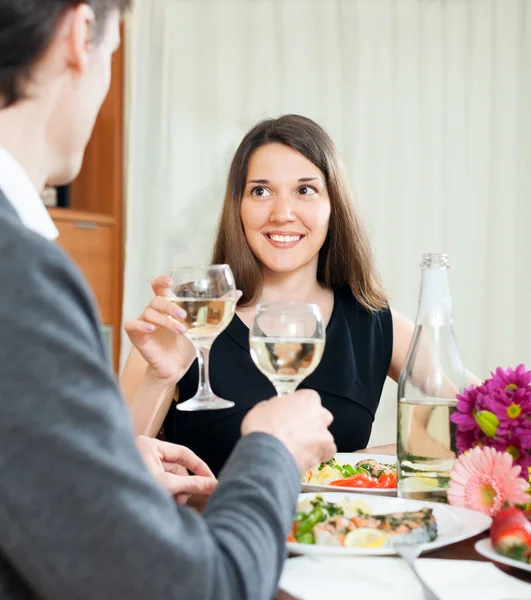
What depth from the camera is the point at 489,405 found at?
1.12 meters

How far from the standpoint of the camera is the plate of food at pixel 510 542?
0.87 m

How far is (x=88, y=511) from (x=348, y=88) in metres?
3.72

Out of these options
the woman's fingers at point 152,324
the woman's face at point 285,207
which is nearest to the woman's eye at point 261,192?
the woman's face at point 285,207

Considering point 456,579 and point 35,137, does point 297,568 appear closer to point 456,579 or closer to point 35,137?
point 456,579

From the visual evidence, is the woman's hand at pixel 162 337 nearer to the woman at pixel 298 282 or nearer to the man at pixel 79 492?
the woman at pixel 298 282

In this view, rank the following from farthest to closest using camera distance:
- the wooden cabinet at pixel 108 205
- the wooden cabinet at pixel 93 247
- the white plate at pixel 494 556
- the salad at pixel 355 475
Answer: the wooden cabinet at pixel 108 205
the wooden cabinet at pixel 93 247
the salad at pixel 355 475
the white plate at pixel 494 556

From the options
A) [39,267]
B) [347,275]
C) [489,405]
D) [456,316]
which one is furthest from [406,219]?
[39,267]

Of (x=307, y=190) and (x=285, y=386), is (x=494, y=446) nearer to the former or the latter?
(x=285, y=386)

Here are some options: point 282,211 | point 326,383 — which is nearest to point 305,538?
point 326,383

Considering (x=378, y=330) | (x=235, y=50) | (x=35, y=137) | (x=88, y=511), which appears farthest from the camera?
(x=235, y=50)

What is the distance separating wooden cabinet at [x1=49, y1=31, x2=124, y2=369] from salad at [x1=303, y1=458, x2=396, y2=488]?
247 centimetres

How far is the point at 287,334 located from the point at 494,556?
0.35 m

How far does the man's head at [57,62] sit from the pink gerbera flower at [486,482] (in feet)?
2.13

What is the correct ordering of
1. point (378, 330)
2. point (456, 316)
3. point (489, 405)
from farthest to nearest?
point (456, 316)
point (378, 330)
point (489, 405)
